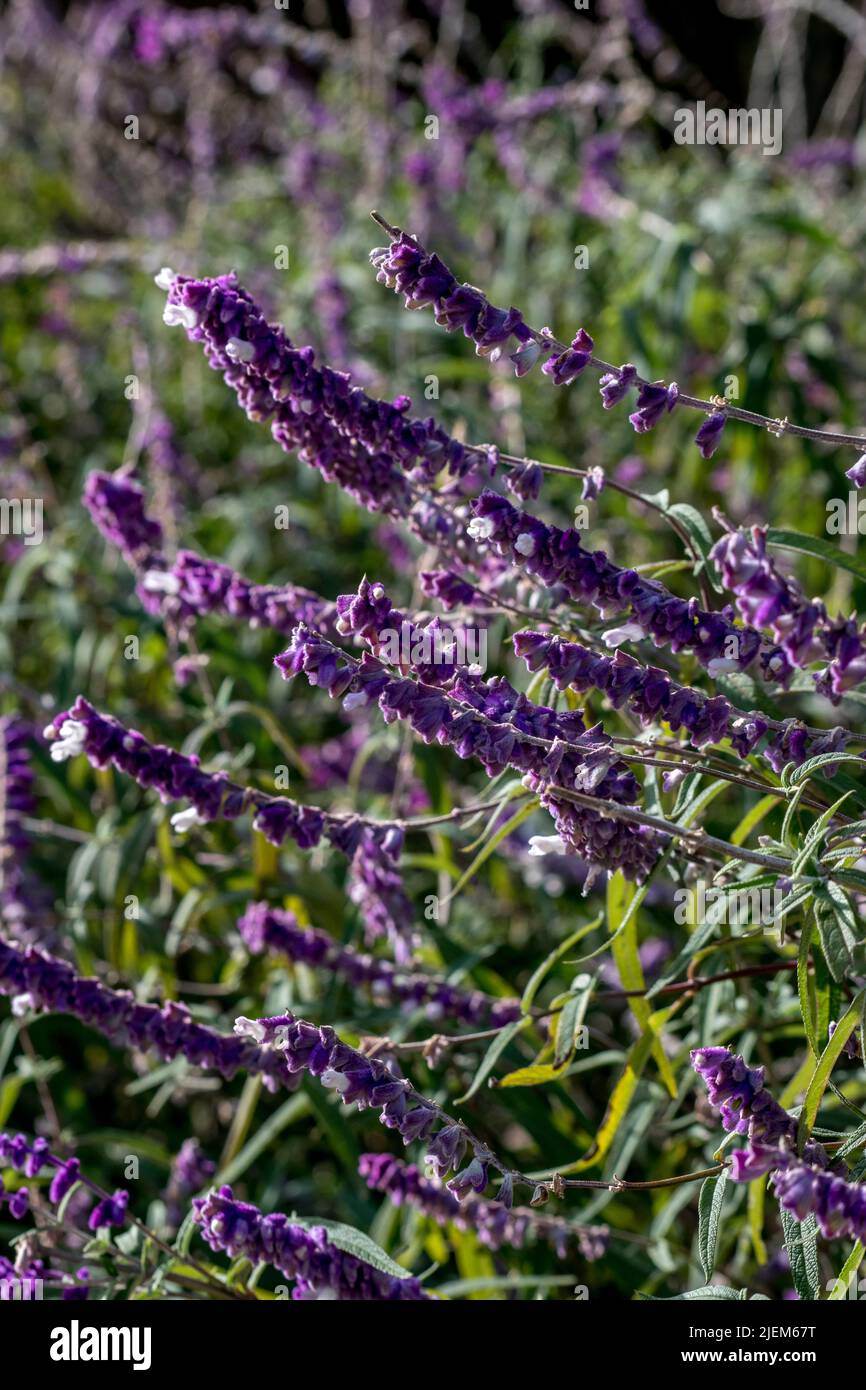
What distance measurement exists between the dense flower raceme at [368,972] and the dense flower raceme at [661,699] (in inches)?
34.5

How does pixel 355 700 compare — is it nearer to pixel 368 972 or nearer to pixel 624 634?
pixel 624 634

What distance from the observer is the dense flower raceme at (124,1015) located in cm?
191

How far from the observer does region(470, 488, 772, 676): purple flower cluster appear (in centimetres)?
156

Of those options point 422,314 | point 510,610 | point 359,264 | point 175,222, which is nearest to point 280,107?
point 175,222

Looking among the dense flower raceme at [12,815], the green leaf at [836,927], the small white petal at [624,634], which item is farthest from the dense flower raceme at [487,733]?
the dense flower raceme at [12,815]

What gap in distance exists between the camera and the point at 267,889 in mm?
2588

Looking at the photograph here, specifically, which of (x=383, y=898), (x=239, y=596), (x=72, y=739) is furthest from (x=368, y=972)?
(x=72, y=739)

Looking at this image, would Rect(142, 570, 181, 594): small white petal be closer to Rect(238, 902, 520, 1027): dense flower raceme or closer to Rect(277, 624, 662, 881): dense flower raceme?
Rect(238, 902, 520, 1027): dense flower raceme

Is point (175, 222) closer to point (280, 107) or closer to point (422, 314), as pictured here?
point (280, 107)

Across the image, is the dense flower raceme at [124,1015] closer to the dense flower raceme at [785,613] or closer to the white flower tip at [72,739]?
the white flower tip at [72,739]

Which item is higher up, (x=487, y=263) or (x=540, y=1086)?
(x=487, y=263)

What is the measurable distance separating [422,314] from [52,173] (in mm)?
4309

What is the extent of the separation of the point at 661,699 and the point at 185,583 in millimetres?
937

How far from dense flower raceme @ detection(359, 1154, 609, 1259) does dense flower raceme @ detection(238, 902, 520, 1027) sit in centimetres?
26
